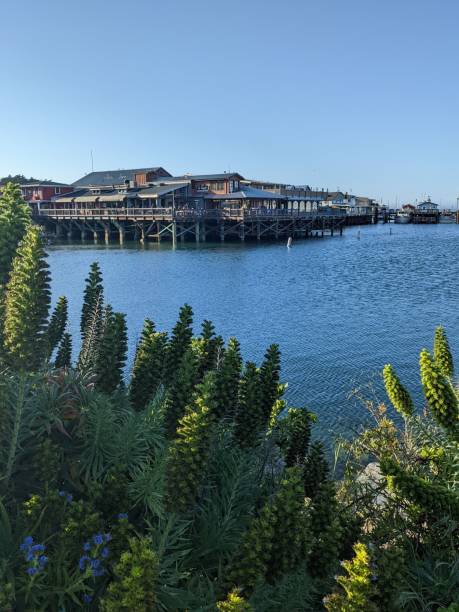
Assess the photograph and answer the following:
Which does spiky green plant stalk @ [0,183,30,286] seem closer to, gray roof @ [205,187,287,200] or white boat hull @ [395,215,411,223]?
gray roof @ [205,187,287,200]

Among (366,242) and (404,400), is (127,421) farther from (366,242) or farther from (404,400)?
(366,242)

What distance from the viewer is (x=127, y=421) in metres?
6.52

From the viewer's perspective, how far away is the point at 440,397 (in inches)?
243

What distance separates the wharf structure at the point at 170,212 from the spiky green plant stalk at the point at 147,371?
Answer: 224ft

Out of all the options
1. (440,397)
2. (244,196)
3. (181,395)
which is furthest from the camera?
(244,196)

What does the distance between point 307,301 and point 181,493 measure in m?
32.6

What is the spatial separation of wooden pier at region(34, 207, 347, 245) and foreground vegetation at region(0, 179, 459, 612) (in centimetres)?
6766

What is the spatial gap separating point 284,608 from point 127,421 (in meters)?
3.07

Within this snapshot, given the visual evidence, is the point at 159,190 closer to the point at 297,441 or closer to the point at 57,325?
the point at 57,325

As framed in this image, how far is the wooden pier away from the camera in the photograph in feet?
257

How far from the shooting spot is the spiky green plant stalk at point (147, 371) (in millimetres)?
7668

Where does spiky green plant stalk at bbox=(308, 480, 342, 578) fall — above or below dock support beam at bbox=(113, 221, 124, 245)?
below

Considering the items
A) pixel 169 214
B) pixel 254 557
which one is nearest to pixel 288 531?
pixel 254 557

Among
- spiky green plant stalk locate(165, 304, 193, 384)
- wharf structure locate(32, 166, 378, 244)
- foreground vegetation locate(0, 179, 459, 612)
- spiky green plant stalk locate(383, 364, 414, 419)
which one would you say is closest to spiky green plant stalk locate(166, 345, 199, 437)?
foreground vegetation locate(0, 179, 459, 612)
